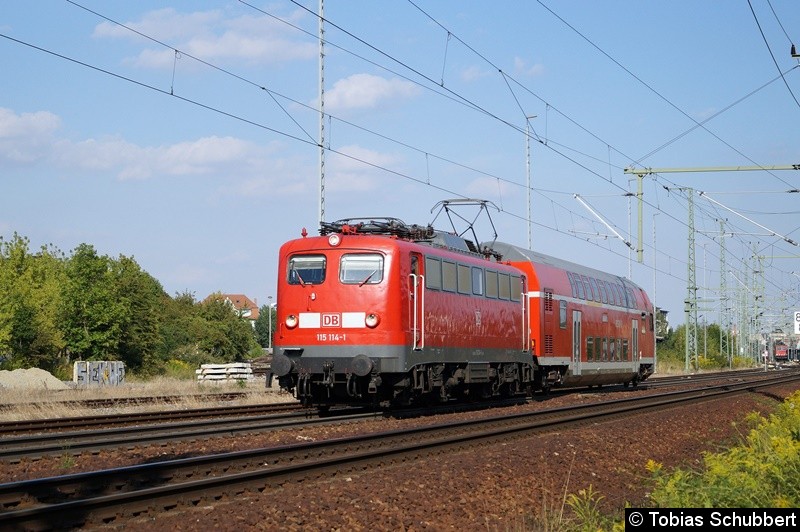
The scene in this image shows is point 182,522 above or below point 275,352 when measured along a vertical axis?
below

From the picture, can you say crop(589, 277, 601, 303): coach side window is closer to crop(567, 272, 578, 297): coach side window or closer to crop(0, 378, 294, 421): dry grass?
crop(567, 272, 578, 297): coach side window

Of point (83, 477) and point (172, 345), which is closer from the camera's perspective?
point (83, 477)

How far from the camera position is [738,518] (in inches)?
287

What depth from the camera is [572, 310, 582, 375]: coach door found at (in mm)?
29781

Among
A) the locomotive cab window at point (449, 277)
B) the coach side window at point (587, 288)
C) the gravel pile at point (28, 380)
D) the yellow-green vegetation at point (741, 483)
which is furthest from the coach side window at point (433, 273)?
the gravel pile at point (28, 380)

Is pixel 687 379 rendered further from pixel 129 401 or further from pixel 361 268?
pixel 361 268

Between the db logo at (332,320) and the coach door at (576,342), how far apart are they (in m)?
11.9

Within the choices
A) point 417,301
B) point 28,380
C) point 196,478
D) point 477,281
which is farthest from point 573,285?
point 28,380

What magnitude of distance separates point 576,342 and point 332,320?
12221 mm

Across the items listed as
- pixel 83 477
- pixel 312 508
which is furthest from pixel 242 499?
pixel 83 477

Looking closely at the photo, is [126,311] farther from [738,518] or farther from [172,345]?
[738,518]

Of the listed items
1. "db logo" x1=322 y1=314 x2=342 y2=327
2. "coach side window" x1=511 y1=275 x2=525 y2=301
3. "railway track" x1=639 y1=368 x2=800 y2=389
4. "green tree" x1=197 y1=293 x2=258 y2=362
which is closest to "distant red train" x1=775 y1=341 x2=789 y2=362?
"green tree" x1=197 y1=293 x2=258 y2=362

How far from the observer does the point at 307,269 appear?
2044cm

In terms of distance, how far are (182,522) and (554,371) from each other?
20878 millimetres
